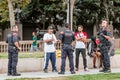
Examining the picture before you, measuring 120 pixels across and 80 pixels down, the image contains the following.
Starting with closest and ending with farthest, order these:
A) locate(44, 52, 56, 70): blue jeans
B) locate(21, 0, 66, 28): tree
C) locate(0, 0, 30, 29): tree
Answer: locate(44, 52, 56, 70): blue jeans < locate(0, 0, 30, 29): tree < locate(21, 0, 66, 28): tree

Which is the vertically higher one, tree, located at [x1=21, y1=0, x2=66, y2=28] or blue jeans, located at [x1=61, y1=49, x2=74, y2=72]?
tree, located at [x1=21, y1=0, x2=66, y2=28]

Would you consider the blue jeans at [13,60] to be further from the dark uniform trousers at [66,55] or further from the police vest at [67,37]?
the police vest at [67,37]

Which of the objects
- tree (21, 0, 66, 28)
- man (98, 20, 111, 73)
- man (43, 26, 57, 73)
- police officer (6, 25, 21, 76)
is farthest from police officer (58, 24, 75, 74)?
tree (21, 0, 66, 28)

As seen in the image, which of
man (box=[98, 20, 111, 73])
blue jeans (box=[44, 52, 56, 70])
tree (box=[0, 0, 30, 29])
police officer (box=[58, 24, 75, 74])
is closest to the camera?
police officer (box=[58, 24, 75, 74])

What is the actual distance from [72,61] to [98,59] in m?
2.28

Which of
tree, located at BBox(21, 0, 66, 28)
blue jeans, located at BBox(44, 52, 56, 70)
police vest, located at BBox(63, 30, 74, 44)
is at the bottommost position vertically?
blue jeans, located at BBox(44, 52, 56, 70)

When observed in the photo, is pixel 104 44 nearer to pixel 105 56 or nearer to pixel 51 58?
pixel 105 56

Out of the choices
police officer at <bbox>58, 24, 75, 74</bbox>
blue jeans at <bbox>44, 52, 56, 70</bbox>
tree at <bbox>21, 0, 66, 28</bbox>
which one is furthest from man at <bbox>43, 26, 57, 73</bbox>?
tree at <bbox>21, 0, 66, 28</bbox>

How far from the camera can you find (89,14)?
4022cm

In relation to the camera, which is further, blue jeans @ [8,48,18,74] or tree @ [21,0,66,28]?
tree @ [21,0,66,28]

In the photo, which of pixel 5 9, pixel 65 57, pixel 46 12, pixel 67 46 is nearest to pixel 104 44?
pixel 67 46

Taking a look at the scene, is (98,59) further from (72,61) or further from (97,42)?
(72,61)

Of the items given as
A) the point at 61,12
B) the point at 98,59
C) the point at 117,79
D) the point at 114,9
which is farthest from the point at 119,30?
the point at 117,79

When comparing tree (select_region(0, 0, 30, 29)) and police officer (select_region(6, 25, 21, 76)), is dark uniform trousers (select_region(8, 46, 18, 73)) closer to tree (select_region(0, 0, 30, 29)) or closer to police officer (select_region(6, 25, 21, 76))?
police officer (select_region(6, 25, 21, 76))
